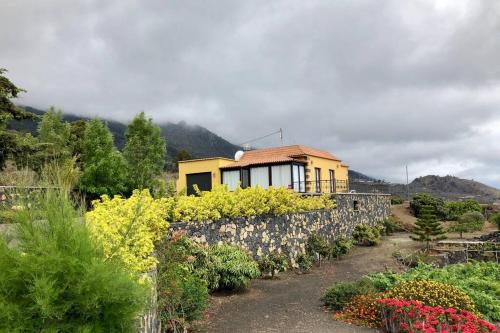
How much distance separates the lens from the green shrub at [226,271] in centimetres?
896

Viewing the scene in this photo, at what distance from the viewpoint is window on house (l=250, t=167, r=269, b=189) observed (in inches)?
955

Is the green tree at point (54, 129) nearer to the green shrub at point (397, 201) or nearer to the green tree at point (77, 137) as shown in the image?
the green tree at point (77, 137)

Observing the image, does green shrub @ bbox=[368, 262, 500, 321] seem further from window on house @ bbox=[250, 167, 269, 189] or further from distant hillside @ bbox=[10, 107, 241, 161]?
distant hillside @ bbox=[10, 107, 241, 161]

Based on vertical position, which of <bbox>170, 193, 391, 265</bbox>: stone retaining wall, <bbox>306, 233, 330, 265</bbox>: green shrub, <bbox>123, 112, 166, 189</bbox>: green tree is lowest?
<bbox>306, 233, 330, 265</bbox>: green shrub

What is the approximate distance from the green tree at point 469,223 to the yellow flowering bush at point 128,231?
21853 millimetres

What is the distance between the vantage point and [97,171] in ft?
76.5

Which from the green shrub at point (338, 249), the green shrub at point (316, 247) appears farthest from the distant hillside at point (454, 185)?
the green shrub at point (316, 247)

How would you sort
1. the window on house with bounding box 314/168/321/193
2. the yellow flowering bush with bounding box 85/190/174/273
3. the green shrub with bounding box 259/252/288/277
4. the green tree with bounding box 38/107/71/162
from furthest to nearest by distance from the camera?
the green tree with bounding box 38/107/71/162, the window on house with bounding box 314/168/321/193, the green shrub with bounding box 259/252/288/277, the yellow flowering bush with bounding box 85/190/174/273

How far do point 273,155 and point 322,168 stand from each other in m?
3.47

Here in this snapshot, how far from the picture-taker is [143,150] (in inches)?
1264

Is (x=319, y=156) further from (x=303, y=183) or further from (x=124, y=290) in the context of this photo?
(x=124, y=290)

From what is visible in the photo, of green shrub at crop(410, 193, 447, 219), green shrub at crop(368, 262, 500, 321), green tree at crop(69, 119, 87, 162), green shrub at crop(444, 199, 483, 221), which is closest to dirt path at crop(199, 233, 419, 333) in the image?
green shrub at crop(368, 262, 500, 321)

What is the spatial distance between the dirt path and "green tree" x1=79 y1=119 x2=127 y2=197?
14.8 metres

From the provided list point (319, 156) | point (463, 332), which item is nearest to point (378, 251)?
point (319, 156)
